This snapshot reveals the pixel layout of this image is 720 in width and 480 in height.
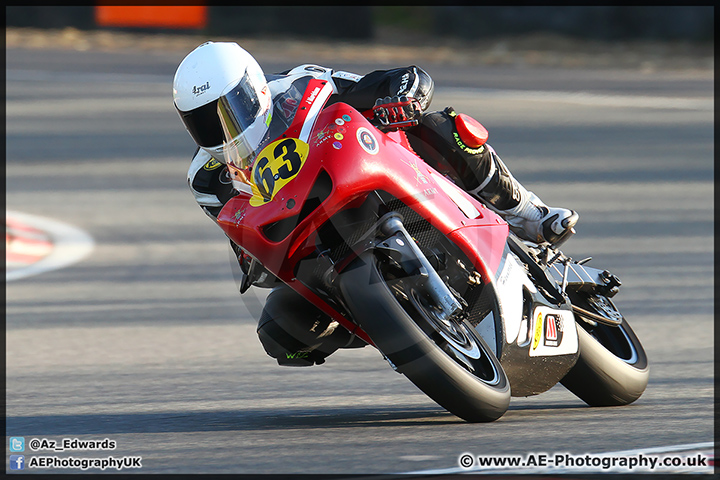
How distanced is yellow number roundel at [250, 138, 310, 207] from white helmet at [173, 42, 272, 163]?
0.09 meters

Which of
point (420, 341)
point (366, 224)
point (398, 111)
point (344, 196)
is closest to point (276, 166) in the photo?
point (344, 196)

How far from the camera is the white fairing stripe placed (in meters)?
4.93

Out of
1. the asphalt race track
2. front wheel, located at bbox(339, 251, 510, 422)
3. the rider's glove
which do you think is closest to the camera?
front wheel, located at bbox(339, 251, 510, 422)

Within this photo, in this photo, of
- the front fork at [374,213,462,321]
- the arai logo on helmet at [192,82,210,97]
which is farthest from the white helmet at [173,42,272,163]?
the front fork at [374,213,462,321]

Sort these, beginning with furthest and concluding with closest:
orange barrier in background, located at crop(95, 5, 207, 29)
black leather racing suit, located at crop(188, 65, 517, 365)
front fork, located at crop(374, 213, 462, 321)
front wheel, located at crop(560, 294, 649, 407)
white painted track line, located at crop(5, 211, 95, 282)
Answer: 1. orange barrier in background, located at crop(95, 5, 207, 29)
2. white painted track line, located at crop(5, 211, 95, 282)
3. front wheel, located at crop(560, 294, 649, 407)
4. black leather racing suit, located at crop(188, 65, 517, 365)
5. front fork, located at crop(374, 213, 462, 321)

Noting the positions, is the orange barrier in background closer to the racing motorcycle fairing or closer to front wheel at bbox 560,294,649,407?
front wheel at bbox 560,294,649,407

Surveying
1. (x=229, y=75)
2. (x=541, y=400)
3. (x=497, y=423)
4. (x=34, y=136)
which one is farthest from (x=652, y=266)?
(x=34, y=136)

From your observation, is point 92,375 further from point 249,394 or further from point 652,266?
point 652,266

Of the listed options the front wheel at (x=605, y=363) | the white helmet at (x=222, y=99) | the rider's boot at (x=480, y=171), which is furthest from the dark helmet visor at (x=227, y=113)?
the front wheel at (x=605, y=363)

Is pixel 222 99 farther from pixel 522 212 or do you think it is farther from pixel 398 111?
pixel 522 212

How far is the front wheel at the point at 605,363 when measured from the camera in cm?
557

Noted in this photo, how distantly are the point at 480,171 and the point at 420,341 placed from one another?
1.21m

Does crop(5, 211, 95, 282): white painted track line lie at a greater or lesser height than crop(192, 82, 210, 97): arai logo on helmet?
lesser

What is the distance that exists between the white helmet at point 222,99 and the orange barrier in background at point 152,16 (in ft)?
77.5
